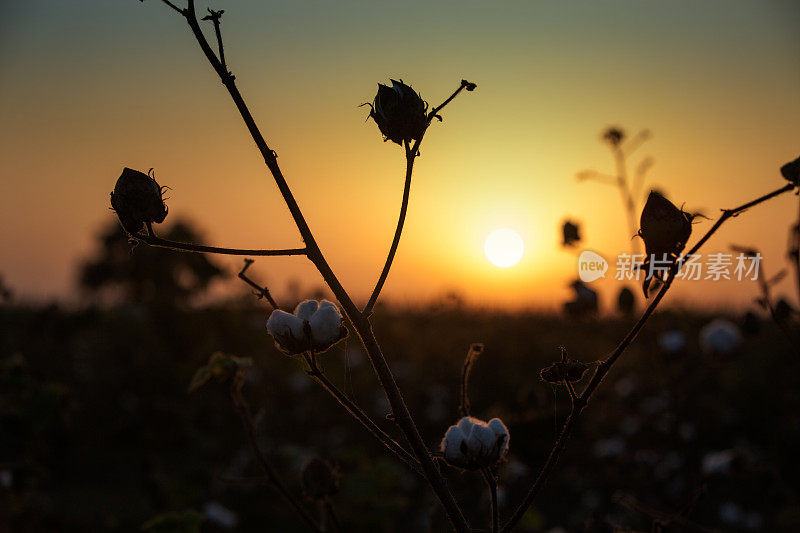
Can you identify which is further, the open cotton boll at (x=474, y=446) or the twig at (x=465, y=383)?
the twig at (x=465, y=383)

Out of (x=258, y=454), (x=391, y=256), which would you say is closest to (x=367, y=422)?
(x=391, y=256)

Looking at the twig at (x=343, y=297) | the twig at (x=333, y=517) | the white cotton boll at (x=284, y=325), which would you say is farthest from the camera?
the twig at (x=333, y=517)

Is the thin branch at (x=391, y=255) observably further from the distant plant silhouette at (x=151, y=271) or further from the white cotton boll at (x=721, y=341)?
the white cotton boll at (x=721, y=341)

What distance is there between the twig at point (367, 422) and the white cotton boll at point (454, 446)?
93 mm

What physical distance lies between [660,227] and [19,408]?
2697 mm

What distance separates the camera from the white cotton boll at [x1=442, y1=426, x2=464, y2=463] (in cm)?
106

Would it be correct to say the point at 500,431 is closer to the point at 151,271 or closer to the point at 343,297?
the point at 343,297

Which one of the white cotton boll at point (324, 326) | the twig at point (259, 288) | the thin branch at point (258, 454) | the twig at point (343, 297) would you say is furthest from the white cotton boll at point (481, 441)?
the thin branch at point (258, 454)

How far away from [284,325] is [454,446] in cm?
35

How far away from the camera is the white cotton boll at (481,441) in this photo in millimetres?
1058

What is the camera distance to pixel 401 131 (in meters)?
1.12

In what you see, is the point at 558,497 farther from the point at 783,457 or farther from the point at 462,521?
the point at 462,521

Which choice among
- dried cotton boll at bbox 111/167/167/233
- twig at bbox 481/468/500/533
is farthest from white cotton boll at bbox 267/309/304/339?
twig at bbox 481/468/500/533

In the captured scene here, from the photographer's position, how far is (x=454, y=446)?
1.07 m
